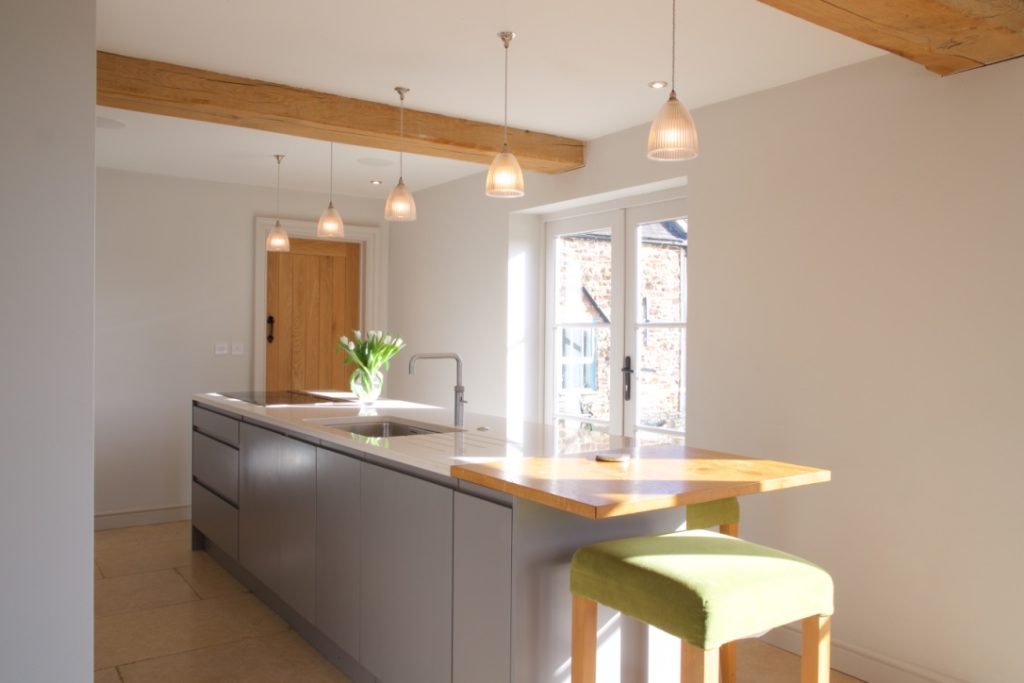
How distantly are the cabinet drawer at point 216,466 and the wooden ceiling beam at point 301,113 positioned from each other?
1656mm

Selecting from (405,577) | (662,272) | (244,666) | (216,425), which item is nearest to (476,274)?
(662,272)

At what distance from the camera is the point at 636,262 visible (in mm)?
4566

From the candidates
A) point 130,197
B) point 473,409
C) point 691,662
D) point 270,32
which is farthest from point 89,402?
point 130,197

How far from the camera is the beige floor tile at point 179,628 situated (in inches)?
130

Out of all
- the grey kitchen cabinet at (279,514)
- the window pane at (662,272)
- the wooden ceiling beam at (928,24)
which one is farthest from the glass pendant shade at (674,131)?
the window pane at (662,272)

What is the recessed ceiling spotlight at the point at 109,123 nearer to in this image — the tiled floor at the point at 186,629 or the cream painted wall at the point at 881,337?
the tiled floor at the point at 186,629

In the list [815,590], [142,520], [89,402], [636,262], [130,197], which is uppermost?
[130,197]

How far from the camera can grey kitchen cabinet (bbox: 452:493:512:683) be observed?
6.99 feet

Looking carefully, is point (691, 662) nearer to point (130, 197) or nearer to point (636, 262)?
point (636, 262)

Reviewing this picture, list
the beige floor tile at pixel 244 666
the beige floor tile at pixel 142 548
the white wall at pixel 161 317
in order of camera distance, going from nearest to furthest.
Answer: the beige floor tile at pixel 244 666 < the beige floor tile at pixel 142 548 < the white wall at pixel 161 317

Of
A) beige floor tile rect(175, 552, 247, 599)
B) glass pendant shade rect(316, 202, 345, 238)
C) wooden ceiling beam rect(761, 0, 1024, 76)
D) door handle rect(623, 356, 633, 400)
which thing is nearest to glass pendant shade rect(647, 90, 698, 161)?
wooden ceiling beam rect(761, 0, 1024, 76)

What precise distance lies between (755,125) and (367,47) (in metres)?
1.73

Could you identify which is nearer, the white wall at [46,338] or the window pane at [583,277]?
the white wall at [46,338]

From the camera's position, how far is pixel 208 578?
14.0 ft
